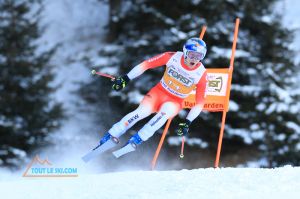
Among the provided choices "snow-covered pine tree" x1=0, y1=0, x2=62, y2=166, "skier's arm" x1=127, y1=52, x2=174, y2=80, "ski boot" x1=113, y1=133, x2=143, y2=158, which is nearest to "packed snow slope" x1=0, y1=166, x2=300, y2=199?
"ski boot" x1=113, y1=133, x2=143, y2=158

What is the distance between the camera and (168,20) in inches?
615

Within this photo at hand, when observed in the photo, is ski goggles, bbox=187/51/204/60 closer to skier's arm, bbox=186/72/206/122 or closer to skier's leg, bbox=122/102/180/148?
skier's arm, bbox=186/72/206/122

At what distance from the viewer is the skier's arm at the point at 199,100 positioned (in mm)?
7261

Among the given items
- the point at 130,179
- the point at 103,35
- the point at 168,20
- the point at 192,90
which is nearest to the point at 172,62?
the point at 192,90

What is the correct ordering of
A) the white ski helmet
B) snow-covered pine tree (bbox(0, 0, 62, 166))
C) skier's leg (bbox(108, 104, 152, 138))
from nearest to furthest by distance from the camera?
the white ski helmet, skier's leg (bbox(108, 104, 152, 138)), snow-covered pine tree (bbox(0, 0, 62, 166))

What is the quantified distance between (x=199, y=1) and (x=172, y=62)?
8.83 m

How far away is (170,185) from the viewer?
642 centimetres

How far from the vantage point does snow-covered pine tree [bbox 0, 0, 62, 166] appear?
48.8ft

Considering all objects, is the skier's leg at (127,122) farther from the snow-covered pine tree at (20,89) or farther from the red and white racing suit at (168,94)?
the snow-covered pine tree at (20,89)

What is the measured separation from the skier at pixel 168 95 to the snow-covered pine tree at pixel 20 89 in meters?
8.13

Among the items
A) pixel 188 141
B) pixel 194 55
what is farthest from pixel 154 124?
pixel 188 141

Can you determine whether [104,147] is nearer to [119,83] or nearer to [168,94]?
[119,83]

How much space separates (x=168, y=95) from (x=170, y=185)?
4.53 ft

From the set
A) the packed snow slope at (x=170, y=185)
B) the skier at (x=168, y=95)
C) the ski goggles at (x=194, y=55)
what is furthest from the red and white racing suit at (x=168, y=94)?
the packed snow slope at (x=170, y=185)
